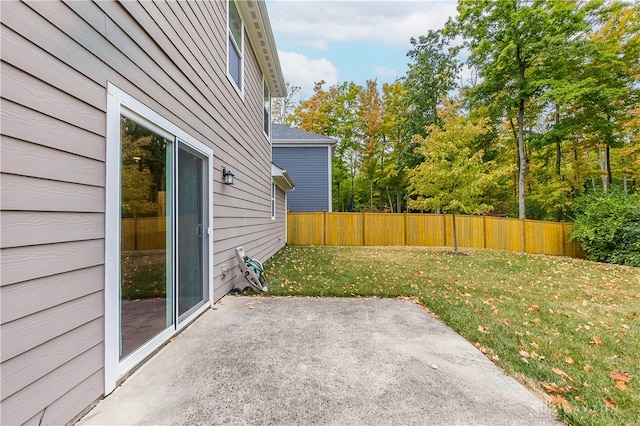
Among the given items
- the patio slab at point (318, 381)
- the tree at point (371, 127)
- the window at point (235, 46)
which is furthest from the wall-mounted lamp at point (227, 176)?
the tree at point (371, 127)

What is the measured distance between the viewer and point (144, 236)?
92.9 inches

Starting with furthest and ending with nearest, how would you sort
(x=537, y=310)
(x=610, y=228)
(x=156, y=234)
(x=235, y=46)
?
(x=610, y=228)
(x=235, y=46)
(x=537, y=310)
(x=156, y=234)

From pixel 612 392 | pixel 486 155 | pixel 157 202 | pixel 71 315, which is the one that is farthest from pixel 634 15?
pixel 71 315

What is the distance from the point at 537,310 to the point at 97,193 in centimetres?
507

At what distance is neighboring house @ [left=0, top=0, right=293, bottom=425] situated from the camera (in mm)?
1369

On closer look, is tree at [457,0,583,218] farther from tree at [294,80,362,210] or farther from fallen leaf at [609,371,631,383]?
fallen leaf at [609,371,631,383]

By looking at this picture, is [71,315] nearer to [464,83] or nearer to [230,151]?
[230,151]

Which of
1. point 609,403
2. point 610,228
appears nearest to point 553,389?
point 609,403

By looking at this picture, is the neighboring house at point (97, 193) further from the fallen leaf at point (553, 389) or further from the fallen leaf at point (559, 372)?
the fallen leaf at point (559, 372)

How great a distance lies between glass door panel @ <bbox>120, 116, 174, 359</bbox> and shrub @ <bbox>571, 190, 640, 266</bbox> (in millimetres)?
12260

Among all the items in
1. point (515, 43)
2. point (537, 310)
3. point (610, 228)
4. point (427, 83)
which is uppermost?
point (427, 83)

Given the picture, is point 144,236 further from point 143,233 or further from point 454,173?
point 454,173

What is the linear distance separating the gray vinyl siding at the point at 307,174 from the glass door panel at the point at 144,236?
11.2m

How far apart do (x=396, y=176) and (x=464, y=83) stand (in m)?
7.56
